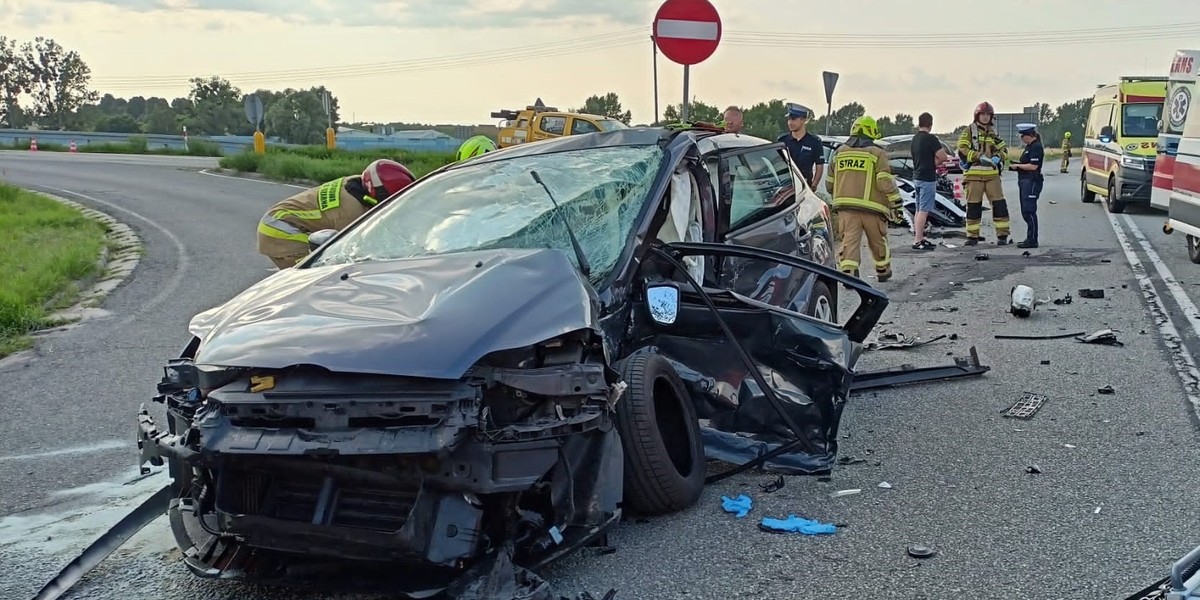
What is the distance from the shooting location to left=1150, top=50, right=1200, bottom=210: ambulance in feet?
42.1

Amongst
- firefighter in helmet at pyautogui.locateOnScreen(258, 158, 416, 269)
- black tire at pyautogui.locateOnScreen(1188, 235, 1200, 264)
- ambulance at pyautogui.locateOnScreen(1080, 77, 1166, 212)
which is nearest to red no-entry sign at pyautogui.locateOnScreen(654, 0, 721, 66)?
firefighter in helmet at pyautogui.locateOnScreen(258, 158, 416, 269)

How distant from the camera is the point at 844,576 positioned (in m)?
3.67

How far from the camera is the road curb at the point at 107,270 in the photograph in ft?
29.6

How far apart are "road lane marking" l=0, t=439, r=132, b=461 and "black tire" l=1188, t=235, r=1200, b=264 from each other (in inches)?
421

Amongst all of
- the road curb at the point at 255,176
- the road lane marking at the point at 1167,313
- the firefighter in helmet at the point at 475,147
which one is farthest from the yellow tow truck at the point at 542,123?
the firefighter in helmet at the point at 475,147

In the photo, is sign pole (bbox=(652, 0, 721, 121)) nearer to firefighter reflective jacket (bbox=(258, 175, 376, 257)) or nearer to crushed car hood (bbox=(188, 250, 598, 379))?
→ firefighter reflective jacket (bbox=(258, 175, 376, 257))

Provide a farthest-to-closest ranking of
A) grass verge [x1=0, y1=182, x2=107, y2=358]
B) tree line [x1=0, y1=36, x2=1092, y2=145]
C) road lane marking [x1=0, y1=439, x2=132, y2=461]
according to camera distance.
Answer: tree line [x1=0, y1=36, x2=1092, y2=145]
grass verge [x1=0, y1=182, x2=107, y2=358]
road lane marking [x1=0, y1=439, x2=132, y2=461]

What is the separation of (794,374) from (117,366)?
475 cm

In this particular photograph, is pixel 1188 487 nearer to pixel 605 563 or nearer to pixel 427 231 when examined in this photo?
pixel 605 563

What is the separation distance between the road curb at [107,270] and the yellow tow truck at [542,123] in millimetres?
9460

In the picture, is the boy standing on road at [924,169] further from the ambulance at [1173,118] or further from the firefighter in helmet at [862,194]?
the firefighter in helmet at [862,194]

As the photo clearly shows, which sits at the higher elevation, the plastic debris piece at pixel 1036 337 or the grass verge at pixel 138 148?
the plastic debris piece at pixel 1036 337

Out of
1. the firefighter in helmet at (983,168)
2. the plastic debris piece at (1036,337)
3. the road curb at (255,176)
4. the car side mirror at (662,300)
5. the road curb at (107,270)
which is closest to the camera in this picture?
the car side mirror at (662,300)

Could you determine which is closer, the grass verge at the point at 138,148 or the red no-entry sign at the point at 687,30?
the red no-entry sign at the point at 687,30
